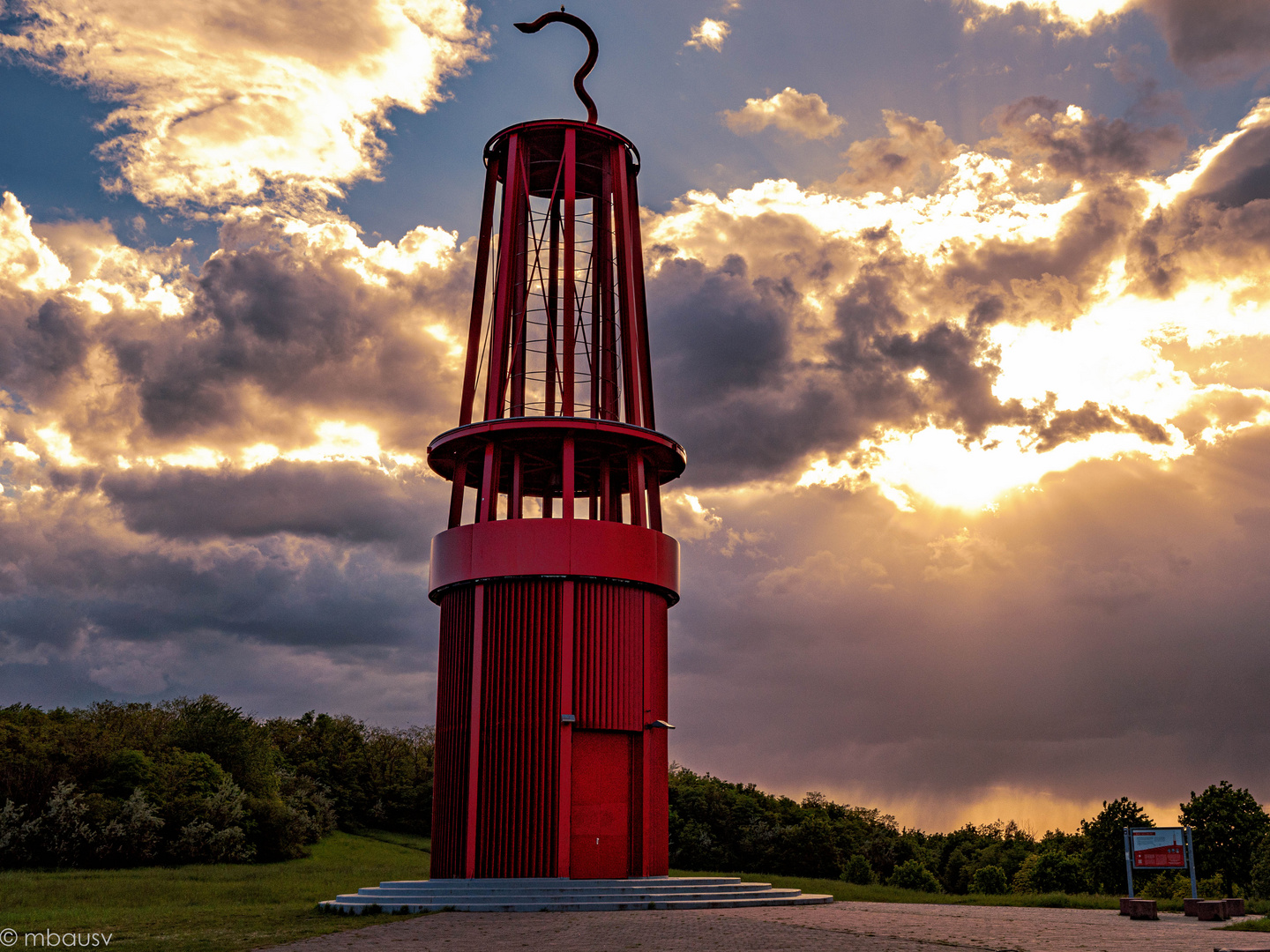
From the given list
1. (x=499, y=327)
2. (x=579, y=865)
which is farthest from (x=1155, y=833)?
(x=499, y=327)

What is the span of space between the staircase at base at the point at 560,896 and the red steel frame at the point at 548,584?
1329mm

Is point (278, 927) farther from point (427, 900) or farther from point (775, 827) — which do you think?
point (775, 827)

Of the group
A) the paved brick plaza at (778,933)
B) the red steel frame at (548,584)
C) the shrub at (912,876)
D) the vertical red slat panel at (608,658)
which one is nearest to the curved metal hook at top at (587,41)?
the red steel frame at (548,584)

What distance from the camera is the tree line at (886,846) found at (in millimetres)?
61094

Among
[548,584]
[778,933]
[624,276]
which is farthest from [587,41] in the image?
[778,933]

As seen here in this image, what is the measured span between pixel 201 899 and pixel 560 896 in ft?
45.4

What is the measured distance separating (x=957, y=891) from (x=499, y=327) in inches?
2679

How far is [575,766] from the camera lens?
2828 centimetres

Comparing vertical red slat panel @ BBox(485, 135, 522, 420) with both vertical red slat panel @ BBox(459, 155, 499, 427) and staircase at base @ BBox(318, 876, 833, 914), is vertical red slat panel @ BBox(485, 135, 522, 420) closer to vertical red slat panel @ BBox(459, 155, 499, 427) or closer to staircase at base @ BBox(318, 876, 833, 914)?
vertical red slat panel @ BBox(459, 155, 499, 427)

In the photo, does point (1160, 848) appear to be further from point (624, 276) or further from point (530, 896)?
point (624, 276)

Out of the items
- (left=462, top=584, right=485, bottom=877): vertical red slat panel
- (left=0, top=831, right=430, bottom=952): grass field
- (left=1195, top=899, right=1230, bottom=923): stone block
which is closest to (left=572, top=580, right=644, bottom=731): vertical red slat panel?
(left=462, top=584, right=485, bottom=877): vertical red slat panel

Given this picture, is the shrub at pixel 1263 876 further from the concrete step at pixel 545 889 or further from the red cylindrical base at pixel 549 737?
the red cylindrical base at pixel 549 737

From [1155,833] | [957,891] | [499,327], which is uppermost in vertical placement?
[499,327]

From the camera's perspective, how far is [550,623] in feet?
94.2
